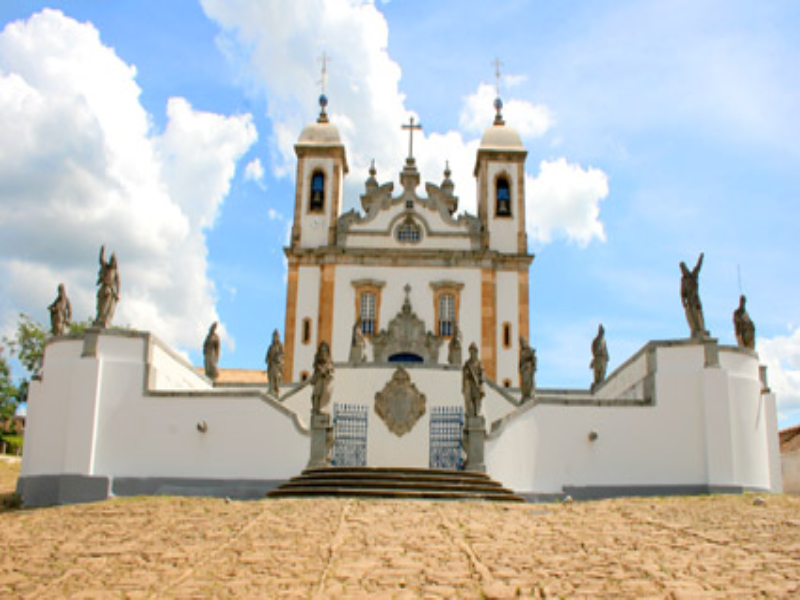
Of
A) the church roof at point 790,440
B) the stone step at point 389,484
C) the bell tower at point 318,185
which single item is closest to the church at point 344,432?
the stone step at point 389,484

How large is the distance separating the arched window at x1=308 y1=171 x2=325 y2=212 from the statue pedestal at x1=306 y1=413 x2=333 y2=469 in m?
17.8

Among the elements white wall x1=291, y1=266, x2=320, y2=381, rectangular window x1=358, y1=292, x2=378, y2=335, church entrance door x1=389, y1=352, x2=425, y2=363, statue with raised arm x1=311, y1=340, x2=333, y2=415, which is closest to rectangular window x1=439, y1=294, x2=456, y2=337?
church entrance door x1=389, y1=352, x2=425, y2=363

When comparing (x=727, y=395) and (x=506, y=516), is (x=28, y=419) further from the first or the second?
(x=727, y=395)

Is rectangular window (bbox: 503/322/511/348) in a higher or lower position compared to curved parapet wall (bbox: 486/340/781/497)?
A: higher

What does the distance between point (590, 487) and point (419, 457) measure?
15.6 feet

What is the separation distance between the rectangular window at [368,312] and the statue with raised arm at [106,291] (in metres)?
13.7

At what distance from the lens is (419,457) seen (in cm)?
2094

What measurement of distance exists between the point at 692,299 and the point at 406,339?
46.5ft

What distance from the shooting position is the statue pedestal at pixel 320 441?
16719mm

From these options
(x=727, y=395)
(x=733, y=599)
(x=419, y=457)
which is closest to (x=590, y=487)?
(x=727, y=395)

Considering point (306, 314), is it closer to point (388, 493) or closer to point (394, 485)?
point (394, 485)

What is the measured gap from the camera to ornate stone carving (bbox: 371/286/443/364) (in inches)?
1204

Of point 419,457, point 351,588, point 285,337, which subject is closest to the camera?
point 351,588

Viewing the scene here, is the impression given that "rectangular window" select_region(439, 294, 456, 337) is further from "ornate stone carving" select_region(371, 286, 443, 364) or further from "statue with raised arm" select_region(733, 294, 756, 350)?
"statue with raised arm" select_region(733, 294, 756, 350)
